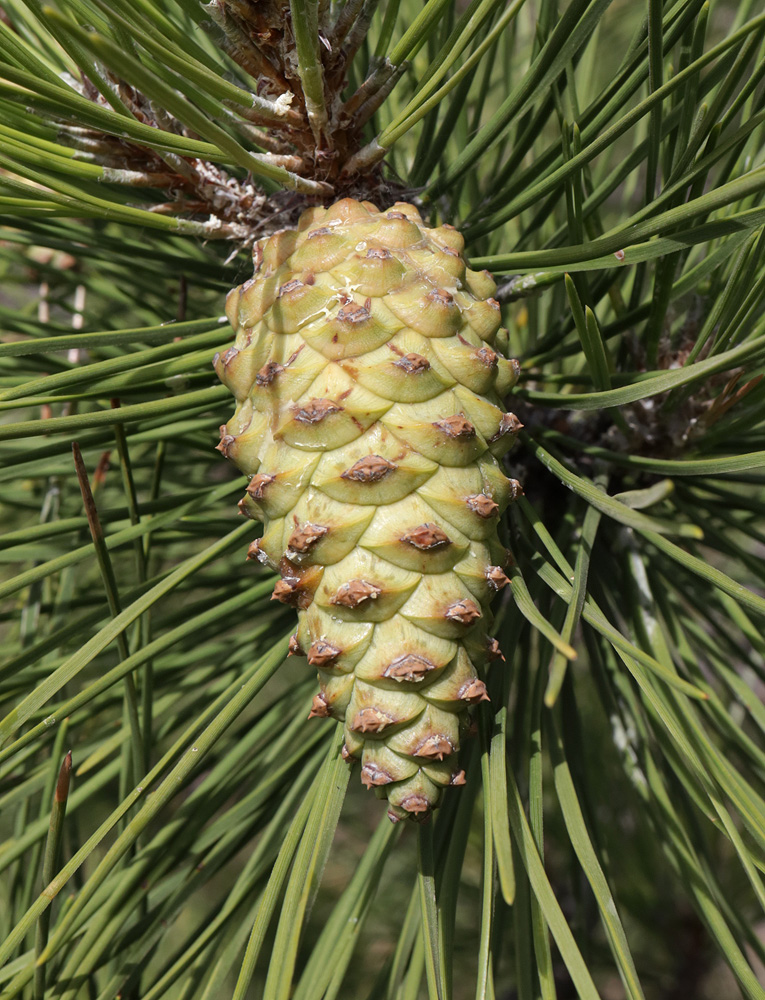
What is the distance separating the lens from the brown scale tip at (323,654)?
42cm

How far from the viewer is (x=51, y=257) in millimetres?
978

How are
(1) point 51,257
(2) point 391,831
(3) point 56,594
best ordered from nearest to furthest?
(2) point 391,831, (3) point 56,594, (1) point 51,257

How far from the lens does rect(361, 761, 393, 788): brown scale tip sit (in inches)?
16.7

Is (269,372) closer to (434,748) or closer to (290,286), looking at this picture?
(290,286)

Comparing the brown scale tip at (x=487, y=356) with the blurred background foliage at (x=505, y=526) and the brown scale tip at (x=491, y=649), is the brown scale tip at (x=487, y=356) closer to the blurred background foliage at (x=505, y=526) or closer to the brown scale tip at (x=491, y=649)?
the blurred background foliage at (x=505, y=526)

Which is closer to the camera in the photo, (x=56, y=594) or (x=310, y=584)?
(x=310, y=584)

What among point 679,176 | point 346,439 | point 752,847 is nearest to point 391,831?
point 346,439

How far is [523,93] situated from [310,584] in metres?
0.31

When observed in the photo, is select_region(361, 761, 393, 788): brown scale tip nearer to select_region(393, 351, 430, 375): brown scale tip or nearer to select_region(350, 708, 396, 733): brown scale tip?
select_region(350, 708, 396, 733): brown scale tip

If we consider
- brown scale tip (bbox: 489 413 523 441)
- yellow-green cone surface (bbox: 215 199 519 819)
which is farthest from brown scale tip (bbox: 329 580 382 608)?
brown scale tip (bbox: 489 413 523 441)

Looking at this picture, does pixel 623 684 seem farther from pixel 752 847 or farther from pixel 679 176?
pixel 752 847

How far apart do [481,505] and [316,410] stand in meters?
0.10

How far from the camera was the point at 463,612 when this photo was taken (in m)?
0.42

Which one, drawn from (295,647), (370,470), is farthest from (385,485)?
(295,647)
